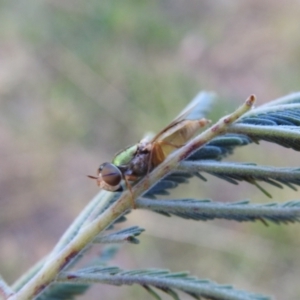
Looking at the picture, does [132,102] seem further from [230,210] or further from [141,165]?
[230,210]

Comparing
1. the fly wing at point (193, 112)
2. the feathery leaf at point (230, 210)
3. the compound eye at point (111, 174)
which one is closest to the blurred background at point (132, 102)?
the fly wing at point (193, 112)

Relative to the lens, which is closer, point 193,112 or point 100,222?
point 100,222

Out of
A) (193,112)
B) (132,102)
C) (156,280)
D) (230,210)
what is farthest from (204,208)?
(132,102)

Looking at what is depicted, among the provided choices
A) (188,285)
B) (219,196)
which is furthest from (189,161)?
(219,196)

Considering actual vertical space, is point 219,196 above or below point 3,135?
below

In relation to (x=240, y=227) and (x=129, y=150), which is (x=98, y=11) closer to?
(x=240, y=227)

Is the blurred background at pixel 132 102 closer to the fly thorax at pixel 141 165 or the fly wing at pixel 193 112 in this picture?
the fly wing at pixel 193 112
